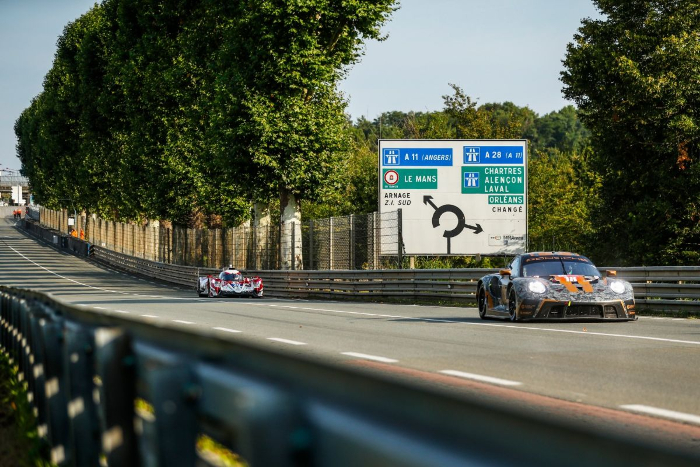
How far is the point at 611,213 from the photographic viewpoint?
139 feet

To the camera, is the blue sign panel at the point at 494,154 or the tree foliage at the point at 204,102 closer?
the blue sign panel at the point at 494,154

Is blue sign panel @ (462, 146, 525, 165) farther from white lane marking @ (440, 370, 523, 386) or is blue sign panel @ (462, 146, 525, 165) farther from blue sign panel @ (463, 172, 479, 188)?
white lane marking @ (440, 370, 523, 386)

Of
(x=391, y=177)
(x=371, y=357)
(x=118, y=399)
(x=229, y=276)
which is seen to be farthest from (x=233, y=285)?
(x=118, y=399)

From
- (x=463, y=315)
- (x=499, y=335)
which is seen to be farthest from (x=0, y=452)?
(x=463, y=315)

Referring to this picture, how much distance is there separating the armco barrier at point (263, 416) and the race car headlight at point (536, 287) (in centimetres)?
1394

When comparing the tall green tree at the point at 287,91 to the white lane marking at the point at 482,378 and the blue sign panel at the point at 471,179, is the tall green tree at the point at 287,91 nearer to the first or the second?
the blue sign panel at the point at 471,179

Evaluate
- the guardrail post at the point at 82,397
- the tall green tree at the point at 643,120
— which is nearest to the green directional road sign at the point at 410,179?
the tall green tree at the point at 643,120

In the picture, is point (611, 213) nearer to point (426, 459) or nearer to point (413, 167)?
point (413, 167)

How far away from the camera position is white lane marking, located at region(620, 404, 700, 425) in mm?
7598

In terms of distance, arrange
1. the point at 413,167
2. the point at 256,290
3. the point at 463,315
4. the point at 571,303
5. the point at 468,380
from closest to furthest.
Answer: the point at 468,380 → the point at 571,303 → the point at 463,315 → the point at 413,167 → the point at 256,290

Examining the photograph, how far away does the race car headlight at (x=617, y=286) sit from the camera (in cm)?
1839

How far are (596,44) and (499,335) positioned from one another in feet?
89.9

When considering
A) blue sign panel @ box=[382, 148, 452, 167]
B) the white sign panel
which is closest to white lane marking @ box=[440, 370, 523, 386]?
the white sign panel

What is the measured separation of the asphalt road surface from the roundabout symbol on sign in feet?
36.5
